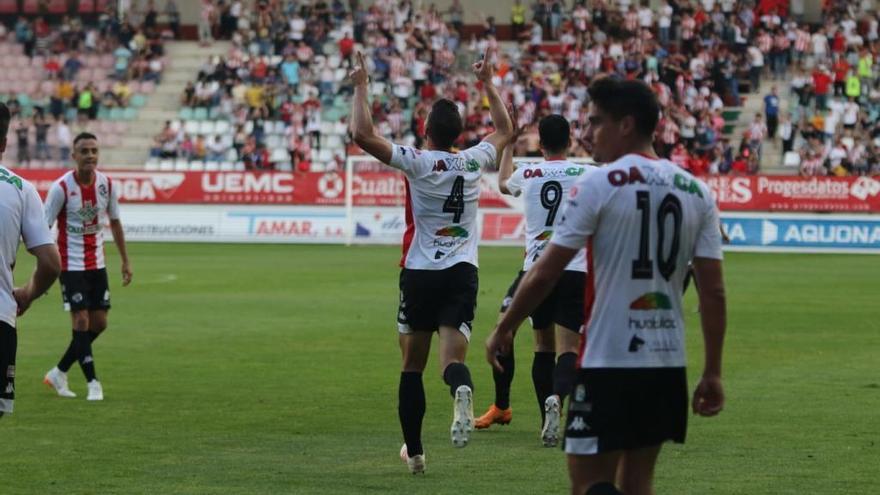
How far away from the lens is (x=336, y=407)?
13.7 meters

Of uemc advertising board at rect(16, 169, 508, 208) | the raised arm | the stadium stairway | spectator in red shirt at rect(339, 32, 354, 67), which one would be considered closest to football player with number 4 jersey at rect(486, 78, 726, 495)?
the raised arm

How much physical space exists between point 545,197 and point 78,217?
4.90 metres

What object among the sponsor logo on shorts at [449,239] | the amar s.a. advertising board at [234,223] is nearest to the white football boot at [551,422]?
the sponsor logo on shorts at [449,239]

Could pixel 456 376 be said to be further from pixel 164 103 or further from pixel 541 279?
pixel 164 103

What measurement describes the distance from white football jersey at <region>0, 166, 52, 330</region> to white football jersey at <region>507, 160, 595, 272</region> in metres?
4.31

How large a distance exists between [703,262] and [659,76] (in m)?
42.4

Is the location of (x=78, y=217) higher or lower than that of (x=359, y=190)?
higher

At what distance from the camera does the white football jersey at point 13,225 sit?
8055 millimetres

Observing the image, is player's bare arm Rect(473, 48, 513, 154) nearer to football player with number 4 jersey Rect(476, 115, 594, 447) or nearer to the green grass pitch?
football player with number 4 jersey Rect(476, 115, 594, 447)

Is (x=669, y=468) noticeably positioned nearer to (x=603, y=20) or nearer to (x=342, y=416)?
(x=342, y=416)

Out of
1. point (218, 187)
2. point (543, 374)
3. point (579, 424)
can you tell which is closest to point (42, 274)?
point (579, 424)

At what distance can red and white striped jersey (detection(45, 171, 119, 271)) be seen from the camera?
47.2 ft

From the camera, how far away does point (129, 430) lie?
487 inches

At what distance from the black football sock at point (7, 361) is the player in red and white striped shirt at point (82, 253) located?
237 inches
